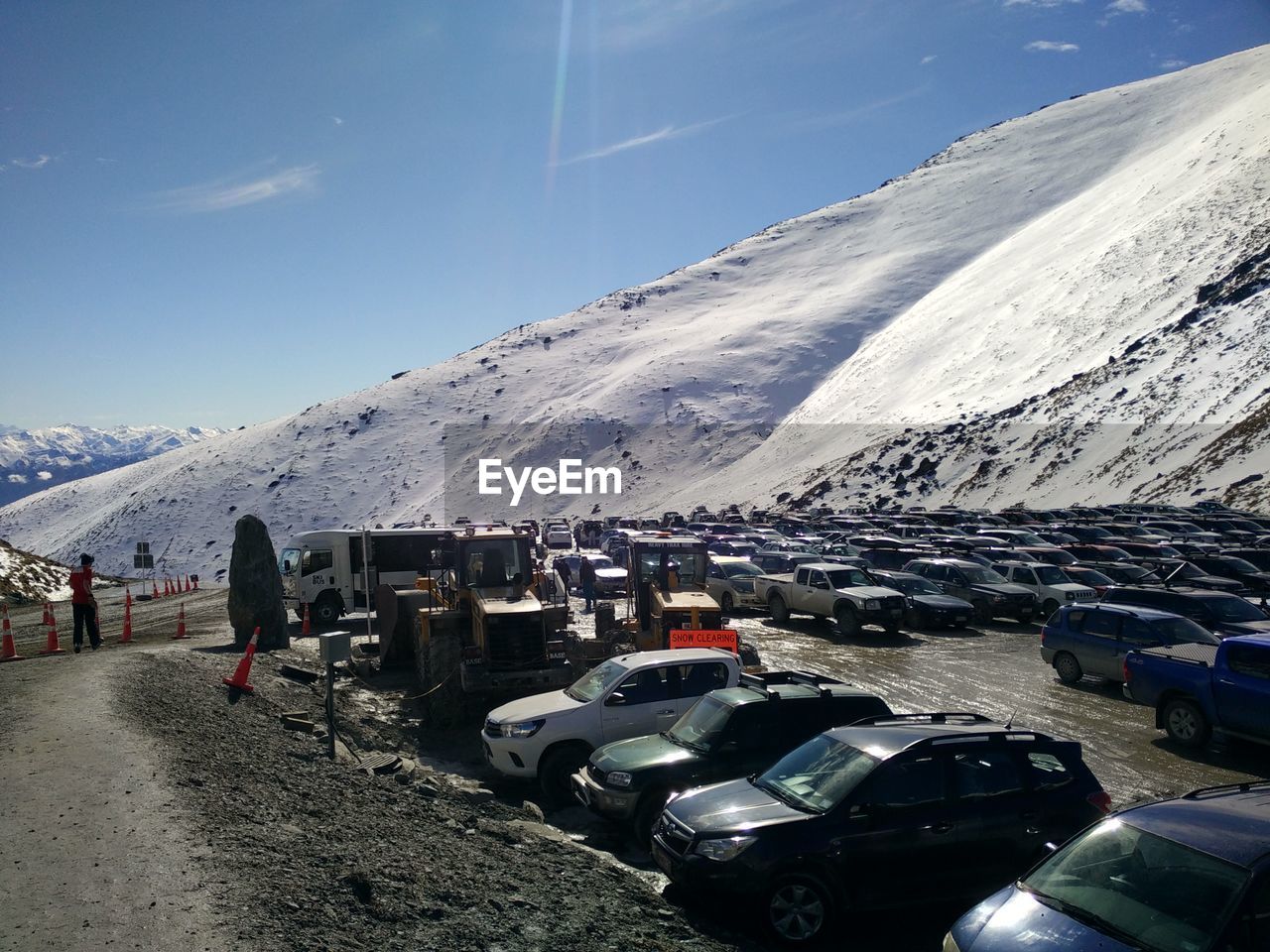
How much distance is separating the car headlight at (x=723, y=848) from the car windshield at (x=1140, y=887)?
2.13 meters

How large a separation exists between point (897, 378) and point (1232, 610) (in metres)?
73.4

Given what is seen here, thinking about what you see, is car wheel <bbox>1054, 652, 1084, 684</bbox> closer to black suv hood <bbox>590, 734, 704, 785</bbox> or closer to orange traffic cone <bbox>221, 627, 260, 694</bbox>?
black suv hood <bbox>590, 734, 704, 785</bbox>

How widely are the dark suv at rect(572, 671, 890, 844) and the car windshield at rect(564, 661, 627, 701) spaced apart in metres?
1.25

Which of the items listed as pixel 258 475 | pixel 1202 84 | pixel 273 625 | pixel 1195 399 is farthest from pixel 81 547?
pixel 1202 84

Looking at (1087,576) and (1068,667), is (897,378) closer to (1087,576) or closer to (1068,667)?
(1087,576)

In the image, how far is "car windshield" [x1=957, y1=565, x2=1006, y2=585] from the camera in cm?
2494

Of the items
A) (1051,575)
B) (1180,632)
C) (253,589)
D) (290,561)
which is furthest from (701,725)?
(290,561)

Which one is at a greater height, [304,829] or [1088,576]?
[304,829]

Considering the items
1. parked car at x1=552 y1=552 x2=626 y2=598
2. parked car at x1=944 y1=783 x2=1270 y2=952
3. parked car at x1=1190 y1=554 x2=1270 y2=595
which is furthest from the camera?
parked car at x1=552 y1=552 x2=626 y2=598

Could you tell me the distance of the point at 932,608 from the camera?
22609 mm

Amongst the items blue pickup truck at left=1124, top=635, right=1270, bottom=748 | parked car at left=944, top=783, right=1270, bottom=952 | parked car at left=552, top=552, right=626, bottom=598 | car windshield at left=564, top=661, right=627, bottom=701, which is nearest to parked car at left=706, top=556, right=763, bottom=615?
parked car at left=552, top=552, right=626, bottom=598

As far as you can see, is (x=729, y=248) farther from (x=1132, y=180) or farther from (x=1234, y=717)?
(x=1234, y=717)

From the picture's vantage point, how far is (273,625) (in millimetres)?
17953

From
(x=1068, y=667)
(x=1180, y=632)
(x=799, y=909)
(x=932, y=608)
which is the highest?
(x=1180, y=632)
